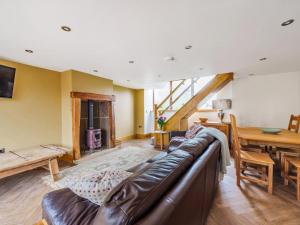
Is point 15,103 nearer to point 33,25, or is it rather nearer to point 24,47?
point 24,47

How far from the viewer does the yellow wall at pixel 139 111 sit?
6371 mm

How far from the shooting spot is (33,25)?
173 cm

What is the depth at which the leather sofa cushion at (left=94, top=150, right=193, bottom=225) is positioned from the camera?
1.94 feet

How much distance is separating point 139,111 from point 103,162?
334cm

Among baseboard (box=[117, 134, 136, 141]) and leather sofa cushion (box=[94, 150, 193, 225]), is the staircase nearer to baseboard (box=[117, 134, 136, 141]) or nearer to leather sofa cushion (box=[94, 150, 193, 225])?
baseboard (box=[117, 134, 136, 141])

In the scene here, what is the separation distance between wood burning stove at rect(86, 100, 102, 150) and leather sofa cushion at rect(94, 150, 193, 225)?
11.7 ft

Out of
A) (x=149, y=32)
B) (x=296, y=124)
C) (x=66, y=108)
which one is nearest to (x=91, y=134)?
(x=66, y=108)

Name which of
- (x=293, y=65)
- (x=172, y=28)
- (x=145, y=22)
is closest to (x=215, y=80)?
(x=293, y=65)

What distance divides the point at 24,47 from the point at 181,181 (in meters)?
3.03

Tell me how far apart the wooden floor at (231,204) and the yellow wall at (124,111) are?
3.30 m

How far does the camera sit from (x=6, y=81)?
2.74 m

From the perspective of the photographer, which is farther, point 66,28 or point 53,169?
point 53,169

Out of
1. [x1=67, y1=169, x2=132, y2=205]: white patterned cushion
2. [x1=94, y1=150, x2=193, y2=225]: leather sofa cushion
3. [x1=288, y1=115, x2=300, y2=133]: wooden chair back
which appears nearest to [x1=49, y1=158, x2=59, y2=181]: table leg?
[x1=67, y1=169, x2=132, y2=205]: white patterned cushion

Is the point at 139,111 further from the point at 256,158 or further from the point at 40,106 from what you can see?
the point at 256,158
